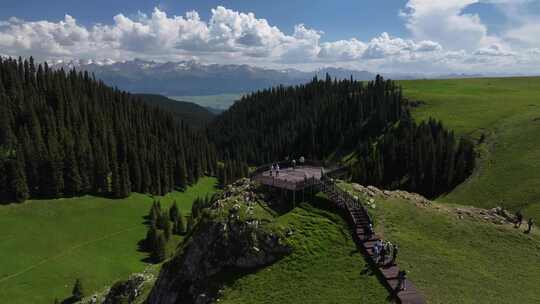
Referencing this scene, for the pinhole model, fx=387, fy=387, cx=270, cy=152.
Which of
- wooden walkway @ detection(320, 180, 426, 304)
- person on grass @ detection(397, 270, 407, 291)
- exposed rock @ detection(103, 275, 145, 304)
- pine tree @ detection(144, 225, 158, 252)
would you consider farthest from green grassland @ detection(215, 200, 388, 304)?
pine tree @ detection(144, 225, 158, 252)

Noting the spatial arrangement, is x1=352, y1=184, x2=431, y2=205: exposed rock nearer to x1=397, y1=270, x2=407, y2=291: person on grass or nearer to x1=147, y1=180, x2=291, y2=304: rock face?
x1=147, y1=180, x2=291, y2=304: rock face

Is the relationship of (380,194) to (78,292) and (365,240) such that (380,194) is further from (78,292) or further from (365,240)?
(78,292)

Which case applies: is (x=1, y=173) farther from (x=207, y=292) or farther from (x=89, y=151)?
(x=207, y=292)

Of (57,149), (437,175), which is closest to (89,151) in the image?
(57,149)

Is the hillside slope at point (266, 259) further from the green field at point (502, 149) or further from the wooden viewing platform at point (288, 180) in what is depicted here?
the green field at point (502, 149)

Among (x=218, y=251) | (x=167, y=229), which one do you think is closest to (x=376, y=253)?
(x=218, y=251)

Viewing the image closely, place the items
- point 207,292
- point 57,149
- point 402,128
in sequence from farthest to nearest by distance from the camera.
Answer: point 402,128 → point 57,149 → point 207,292

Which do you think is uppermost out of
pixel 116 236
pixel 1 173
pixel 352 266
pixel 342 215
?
pixel 342 215
